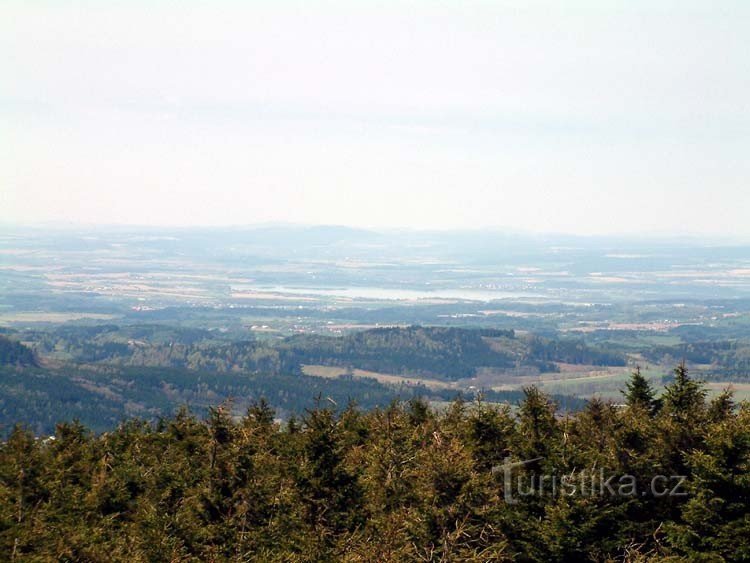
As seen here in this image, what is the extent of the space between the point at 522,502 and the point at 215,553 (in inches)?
471

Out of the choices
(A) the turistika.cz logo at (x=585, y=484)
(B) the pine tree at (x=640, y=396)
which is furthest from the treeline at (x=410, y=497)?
(B) the pine tree at (x=640, y=396)

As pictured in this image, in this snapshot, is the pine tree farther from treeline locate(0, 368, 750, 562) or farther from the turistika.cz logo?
the turistika.cz logo

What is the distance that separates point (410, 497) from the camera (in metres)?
37.4

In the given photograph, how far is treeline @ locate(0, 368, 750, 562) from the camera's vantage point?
31938 mm

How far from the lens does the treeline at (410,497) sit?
31.9 m

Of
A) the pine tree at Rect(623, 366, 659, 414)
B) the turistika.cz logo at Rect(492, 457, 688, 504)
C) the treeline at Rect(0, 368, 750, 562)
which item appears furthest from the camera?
the pine tree at Rect(623, 366, 659, 414)

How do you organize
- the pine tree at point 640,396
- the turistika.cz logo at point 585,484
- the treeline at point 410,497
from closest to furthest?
the treeline at point 410,497 < the turistika.cz logo at point 585,484 < the pine tree at point 640,396

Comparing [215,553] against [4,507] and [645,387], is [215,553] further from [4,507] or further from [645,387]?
[645,387]

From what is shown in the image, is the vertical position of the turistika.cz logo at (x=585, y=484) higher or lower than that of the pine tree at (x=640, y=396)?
lower

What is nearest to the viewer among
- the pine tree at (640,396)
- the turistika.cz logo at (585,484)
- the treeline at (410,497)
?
the treeline at (410,497)

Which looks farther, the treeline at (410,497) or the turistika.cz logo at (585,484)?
the turistika.cz logo at (585,484)

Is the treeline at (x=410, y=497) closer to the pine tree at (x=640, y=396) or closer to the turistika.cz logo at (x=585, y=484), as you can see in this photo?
the turistika.cz logo at (x=585, y=484)

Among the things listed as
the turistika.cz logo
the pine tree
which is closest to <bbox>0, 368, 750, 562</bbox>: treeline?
the turistika.cz logo

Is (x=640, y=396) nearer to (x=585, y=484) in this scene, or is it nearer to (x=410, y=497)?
(x=585, y=484)
